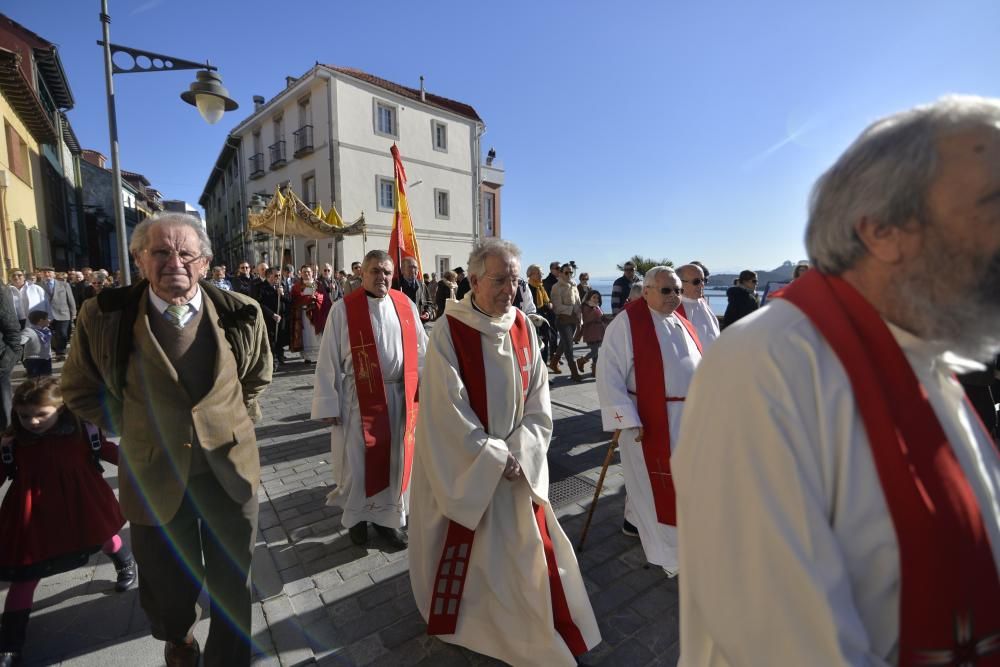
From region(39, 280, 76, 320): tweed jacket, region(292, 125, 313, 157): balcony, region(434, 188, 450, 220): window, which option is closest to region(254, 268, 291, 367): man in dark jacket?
region(39, 280, 76, 320): tweed jacket

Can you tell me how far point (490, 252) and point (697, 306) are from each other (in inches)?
90.7

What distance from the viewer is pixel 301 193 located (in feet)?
74.1

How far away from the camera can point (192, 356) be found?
2039 mm

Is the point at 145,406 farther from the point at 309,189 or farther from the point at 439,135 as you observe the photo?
the point at 439,135

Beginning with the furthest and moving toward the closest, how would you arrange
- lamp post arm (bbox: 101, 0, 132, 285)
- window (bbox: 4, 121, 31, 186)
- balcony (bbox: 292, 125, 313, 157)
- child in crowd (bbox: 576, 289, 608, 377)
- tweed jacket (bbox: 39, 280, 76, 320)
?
balcony (bbox: 292, 125, 313, 157) < window (bbox: 4, 121, 31, 186) < tweed jacket (bbox: 39, 280, 76, 320) < child in crowd (bbox: 576, 289, 608, 377) < lamp post arm (bbox: 101, 0, 132, 285)

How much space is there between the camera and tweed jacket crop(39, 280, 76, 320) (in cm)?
993

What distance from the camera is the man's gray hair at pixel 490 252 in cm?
242

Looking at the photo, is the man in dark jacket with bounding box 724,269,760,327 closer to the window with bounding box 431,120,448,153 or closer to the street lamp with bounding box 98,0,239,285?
the street lamp with bounding box 98,0,239,285

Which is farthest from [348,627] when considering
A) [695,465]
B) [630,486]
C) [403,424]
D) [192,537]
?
[695,465]

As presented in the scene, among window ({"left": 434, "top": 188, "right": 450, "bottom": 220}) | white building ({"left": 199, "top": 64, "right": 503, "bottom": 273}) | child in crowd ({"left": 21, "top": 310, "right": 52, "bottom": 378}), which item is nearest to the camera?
child in crowd ({"left": 21, "top": 310, "right": 52, "bottom": 378})

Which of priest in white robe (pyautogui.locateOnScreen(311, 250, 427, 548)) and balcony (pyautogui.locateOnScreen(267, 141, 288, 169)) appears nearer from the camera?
priest in white robe (pyautogui.locateOnScreen(311, 250, 427, 548))

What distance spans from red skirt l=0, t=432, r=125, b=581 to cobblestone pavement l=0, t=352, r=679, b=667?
0.40 m

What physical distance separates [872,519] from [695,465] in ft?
0.98

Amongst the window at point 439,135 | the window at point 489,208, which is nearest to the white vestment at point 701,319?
the window at point 439,135
